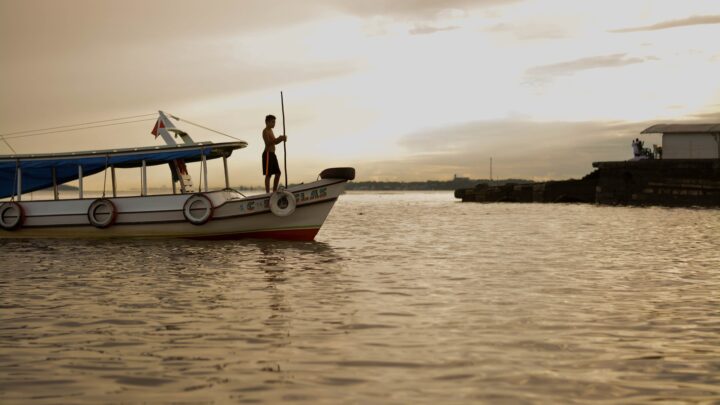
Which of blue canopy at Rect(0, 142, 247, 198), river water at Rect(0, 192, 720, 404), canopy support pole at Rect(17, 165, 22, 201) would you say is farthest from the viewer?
canopy support pole at Rect(17, 165, 22, 201)

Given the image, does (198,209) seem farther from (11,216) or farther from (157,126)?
(11,216)

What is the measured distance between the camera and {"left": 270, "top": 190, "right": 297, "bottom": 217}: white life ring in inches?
777

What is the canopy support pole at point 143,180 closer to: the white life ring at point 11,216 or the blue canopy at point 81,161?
the blue canopy at point 81,161

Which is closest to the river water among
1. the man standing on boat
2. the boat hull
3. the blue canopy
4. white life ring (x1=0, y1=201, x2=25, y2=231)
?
the boat hull

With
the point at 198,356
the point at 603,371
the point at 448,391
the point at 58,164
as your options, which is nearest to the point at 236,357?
the point at 198,356

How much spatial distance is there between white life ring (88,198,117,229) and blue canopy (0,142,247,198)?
1119mm

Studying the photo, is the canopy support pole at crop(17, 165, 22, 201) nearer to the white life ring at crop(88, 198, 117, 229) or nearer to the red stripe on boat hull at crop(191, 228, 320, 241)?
the white life ring at crop(88, 198, 117, 229)

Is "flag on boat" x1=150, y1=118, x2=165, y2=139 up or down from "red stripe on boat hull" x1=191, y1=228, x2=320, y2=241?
up

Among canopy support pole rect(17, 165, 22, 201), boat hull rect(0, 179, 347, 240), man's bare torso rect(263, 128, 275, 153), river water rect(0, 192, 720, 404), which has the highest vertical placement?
man's bare torso rect(263, 128, 275, 153)

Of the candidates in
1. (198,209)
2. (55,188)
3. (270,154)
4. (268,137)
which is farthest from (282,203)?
(55,188)

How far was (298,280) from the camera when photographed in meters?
11.9

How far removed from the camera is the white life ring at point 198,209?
65.2 ft

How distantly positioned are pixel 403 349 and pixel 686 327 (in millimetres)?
3411

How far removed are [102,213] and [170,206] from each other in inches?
80.7
